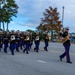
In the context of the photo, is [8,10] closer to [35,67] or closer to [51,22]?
[51,22]

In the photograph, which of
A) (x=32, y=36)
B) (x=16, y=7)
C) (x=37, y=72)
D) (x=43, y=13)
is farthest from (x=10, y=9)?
(x=37, y=72)

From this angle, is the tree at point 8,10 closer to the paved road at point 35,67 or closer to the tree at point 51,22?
the tree at point 51,22

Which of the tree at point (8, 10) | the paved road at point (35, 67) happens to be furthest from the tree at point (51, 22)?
the paved road at point (35, 67)

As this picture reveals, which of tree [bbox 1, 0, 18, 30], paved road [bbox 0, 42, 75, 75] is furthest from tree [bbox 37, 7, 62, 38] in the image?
paved road [bbox 0, 42, 75, 75]

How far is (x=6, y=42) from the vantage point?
22953mm

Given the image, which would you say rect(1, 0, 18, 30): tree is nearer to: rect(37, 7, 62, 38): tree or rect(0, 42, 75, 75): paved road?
rect(37, 7, 62, 38): tree

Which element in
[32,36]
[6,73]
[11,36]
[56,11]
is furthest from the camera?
[56,11]

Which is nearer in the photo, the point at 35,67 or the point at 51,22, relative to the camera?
the point at 35,67

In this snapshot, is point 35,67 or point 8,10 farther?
point 8,10

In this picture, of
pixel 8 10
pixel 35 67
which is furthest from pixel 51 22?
pixel 35 67

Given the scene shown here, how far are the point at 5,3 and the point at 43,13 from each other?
355 inches

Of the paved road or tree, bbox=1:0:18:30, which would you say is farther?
tree, bbox=1:0:18:30

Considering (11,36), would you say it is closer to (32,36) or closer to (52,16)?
(32,36)

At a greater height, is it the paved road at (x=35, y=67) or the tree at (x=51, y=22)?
the tree at (x=51, y=22)
